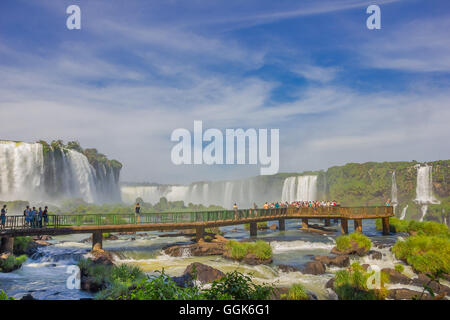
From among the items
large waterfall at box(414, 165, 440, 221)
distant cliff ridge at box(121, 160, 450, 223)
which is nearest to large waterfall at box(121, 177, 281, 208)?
distant cliff ridge at box(121, 160, 450, 223)

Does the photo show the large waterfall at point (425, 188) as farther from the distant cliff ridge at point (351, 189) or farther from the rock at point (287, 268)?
the rock at point (287, 268)

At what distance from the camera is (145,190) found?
331 ft

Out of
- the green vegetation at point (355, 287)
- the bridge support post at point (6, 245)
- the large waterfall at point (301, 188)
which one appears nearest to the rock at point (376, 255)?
the green vegetation at point (355, 287)

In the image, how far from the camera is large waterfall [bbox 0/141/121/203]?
191 ft

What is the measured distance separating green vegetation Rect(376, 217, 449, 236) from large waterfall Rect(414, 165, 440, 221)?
40.7 m

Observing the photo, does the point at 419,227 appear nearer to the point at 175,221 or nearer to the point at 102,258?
the point at 175,221

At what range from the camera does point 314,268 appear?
62.3 ft

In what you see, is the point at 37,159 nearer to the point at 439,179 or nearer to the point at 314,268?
the point at 314,268

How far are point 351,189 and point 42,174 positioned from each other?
73068 mm

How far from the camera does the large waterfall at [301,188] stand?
80.1 metres

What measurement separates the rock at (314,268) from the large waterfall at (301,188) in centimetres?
6128
